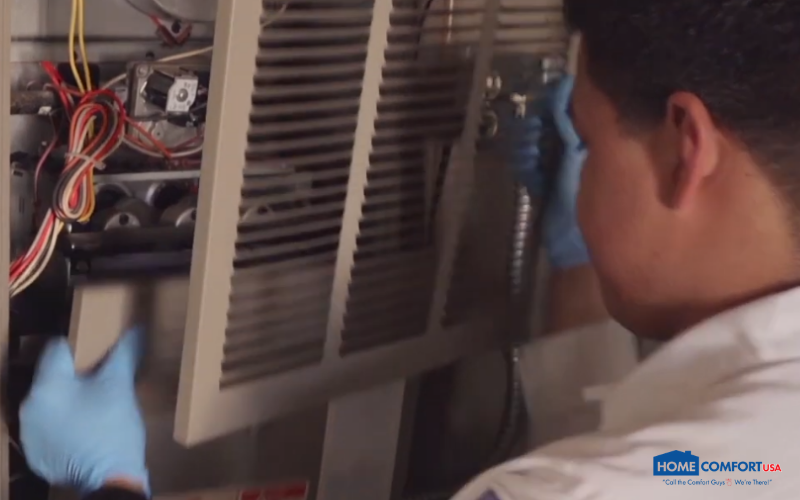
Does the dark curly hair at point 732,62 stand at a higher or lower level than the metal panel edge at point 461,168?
higher

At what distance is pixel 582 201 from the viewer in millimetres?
852

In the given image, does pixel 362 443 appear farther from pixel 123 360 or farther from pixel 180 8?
pixel 180 8

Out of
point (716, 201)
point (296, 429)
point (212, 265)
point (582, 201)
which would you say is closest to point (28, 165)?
point (212, 265)

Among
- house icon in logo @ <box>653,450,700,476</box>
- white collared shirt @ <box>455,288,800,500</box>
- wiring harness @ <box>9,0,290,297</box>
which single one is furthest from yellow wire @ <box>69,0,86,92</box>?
house icon in logo @ <box>653,450,700,476</box>

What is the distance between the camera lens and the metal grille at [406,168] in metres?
0.99

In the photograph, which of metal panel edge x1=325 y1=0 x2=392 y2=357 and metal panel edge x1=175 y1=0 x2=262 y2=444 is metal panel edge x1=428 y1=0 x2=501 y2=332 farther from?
metal panel edge x1=175 y1=0 x2=262 y2=444

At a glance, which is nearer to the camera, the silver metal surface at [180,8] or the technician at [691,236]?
the technician at [691,236]

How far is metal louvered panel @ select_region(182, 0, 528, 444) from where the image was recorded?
0.84 m

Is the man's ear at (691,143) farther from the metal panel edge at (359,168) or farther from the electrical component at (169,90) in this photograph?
the electrical component at (169,90)

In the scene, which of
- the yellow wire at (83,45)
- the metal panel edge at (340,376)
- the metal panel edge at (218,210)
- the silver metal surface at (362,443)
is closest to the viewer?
the metal panel edge at (218,210)

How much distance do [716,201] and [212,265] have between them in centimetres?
45

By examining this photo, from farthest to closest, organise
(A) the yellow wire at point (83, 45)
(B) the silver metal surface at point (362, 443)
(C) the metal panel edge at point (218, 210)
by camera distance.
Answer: (B) the silver metal surface at point (362, 443) < (A) the yellow wire at point (83, 45) < (C) the metal panel edge at point (218, 210)

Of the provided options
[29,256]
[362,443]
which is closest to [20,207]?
[29,256]

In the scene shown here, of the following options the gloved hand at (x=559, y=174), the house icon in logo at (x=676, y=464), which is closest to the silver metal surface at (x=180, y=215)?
the gloved hand at (x=559, y=174)
